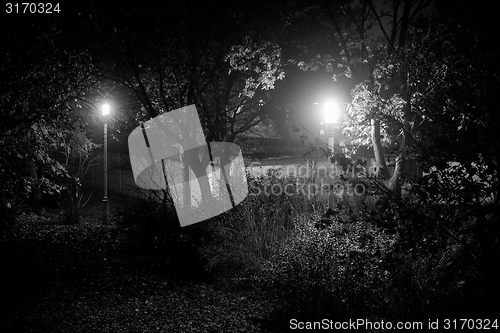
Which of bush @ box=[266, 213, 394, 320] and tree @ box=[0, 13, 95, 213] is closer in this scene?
bush @ box=[266, 213, 394, 320]

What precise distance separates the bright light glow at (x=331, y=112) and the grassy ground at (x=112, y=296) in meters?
3.88

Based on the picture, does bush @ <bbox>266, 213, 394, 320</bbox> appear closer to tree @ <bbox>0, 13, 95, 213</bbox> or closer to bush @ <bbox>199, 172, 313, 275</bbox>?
bush @ <bbox>199, 172, 313, 275</bbox>

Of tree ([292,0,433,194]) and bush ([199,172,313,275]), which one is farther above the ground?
tree ([292,0,433,194])

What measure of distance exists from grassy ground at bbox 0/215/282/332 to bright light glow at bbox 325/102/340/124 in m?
3.88

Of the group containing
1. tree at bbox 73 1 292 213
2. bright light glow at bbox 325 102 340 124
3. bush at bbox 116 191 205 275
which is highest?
tree at bbox 73 1 292 213

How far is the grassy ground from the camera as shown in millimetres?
5000

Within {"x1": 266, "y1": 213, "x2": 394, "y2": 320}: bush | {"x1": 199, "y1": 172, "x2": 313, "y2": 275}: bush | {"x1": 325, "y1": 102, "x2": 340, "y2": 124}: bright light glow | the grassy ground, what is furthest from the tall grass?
{"x1": 325, "y1": 102, "x2": 340, "y2": 124}: bright light glow

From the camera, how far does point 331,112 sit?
8.90 m

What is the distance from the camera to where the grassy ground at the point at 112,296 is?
500 centimetres

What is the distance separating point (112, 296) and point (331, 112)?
5.29m

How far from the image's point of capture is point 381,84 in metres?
7.29

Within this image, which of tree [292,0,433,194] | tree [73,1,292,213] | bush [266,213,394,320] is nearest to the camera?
bush [266,213,394,320]

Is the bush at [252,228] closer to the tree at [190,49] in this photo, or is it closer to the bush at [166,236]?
the bush at [166,236]

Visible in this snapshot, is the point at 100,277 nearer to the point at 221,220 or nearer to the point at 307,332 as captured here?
the point at 221,220
